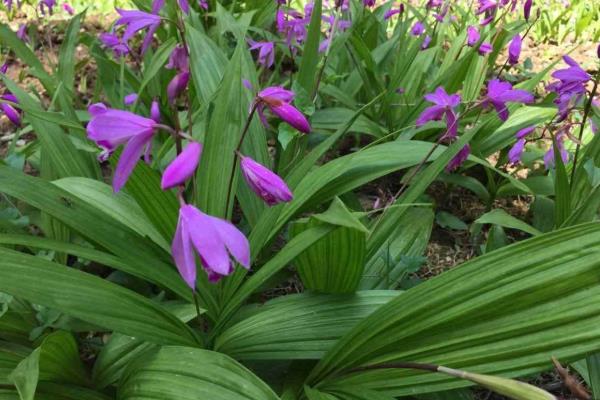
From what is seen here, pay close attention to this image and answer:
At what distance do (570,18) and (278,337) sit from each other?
4033 mm

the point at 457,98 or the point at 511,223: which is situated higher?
the point at 457,98

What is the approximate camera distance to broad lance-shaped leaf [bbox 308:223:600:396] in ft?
3.19

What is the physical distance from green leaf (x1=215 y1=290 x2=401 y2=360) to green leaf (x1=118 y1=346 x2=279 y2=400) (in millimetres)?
188

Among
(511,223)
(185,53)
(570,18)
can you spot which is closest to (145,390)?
(185,53)

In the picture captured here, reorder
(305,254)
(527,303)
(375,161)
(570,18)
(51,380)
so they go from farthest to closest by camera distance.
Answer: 1. (570,18)
2. (375,161)
3. (305,254)
4. (51,380)
5. (527,303)

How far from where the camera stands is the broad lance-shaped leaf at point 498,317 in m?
0.97

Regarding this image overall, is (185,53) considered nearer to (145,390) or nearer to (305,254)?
(305,254)

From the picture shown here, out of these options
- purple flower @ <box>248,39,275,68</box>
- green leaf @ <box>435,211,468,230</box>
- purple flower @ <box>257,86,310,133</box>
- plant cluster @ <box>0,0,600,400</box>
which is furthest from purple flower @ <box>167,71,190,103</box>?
green leaf @ <box>435,211,468,230</box>

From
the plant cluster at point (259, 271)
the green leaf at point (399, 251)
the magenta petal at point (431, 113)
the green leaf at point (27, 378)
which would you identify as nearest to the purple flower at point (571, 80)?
the plant cluster at point (259, 271)

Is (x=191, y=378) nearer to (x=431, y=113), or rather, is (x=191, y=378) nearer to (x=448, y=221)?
(x=431, y=113)

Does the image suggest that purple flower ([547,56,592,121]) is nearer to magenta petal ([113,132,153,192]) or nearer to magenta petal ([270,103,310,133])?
magenta petal ([270,103,310,133])

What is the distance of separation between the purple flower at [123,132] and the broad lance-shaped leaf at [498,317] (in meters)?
0.55

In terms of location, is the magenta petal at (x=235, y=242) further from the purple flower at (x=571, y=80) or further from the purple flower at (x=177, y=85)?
the purple flower at (x=571, y=80)

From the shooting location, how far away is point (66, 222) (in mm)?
1272
